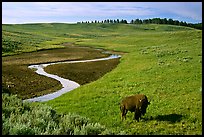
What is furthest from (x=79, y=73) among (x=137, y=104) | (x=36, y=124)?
(x=36, y=124)

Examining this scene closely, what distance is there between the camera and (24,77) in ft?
115

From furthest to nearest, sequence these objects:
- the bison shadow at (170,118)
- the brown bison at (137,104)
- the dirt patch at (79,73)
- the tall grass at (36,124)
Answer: the dirt patch at (79,73) < the brown bison at (137,104) < the bison shadow at (170,118) < the tall grass at (36,124)

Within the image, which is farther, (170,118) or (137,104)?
(170,118)

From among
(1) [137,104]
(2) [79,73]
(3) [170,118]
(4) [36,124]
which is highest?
(4) [36,124]

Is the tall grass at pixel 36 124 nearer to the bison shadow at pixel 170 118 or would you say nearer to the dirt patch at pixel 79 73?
the bison shadow at pixel 170 118

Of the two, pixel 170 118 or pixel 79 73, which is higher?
pixel 170 118

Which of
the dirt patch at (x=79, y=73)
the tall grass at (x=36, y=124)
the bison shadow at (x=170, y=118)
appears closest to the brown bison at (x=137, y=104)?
the bison shadow at (x=170, y=118)

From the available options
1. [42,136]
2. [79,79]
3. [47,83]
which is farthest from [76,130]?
[79,79]

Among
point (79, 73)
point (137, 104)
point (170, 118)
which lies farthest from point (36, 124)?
point (79, 73)

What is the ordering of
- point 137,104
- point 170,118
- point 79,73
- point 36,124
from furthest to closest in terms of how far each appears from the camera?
1. point 79,73
2. point 170,118
3. point 137,104
4. point 36,124

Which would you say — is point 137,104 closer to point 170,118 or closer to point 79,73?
point 170,118

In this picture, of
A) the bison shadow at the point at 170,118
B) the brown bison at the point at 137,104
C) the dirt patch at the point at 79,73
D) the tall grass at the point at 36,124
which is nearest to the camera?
the tall grass at the point at 36,124

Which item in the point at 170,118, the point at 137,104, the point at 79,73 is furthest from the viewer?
the point at 79,73

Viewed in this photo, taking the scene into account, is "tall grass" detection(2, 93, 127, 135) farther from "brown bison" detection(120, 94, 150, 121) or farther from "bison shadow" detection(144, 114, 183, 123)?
"bison shadow" detection(144, 114, 183, 123)
